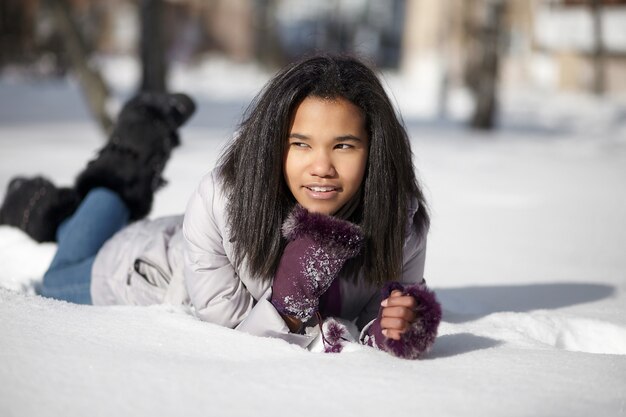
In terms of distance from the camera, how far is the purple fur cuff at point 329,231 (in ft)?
5.80

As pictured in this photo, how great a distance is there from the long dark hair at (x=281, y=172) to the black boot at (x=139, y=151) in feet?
3.47

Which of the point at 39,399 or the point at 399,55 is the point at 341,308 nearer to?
the point at 39,399

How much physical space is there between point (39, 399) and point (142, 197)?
159 centimetres

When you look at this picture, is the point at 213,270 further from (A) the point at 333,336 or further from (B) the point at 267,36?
(B) the point at 267,36

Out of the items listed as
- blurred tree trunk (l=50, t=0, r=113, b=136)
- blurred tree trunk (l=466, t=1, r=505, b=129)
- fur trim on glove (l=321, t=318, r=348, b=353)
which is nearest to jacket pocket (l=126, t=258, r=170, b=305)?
fur trim on glove (l=321, t=318, r=348, b=353)

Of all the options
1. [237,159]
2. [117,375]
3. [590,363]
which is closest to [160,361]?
[117,375]

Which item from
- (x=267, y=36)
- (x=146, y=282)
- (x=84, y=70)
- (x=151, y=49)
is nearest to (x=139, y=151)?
(x=146, y=282)

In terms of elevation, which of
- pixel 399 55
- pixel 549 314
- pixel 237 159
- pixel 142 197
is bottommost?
pixel 549 314

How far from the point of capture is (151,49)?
26.3 ft

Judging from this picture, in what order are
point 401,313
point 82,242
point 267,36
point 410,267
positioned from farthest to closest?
point 267,36
point 82,242
point 410,267
point 401,313

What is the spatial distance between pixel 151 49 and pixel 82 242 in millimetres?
5806

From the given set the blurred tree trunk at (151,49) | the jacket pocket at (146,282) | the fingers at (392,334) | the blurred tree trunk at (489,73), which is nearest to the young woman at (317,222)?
the fingers at (392,334)

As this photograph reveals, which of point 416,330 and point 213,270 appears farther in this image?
point 213,270

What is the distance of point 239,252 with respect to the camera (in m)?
1.87
